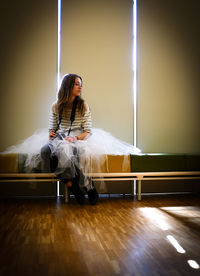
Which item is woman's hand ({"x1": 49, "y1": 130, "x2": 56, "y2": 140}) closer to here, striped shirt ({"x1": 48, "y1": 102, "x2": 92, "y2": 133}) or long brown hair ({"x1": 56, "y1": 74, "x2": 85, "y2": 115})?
striped shirt ({"x1": 48, "y1": 102, "x2": 92, "y2": 133})

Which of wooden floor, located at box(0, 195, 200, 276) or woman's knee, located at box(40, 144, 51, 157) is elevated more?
woman's knee, located at box(40, 144, 51, 157)

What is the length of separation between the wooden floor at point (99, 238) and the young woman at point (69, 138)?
0.23 metres

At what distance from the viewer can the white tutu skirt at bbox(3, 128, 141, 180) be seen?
2844 millimetres

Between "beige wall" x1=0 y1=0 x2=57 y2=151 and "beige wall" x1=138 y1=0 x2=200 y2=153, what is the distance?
3.90 ft

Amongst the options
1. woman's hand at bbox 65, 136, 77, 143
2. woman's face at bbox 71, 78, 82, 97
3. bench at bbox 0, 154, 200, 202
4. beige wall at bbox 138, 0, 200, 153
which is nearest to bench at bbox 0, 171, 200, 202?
bench at bbox 0, 154, 200, 202

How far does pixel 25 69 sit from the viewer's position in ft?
11.9

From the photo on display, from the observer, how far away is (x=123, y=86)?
3805mm

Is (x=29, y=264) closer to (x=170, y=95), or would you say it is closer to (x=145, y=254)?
(x=145, y=254)

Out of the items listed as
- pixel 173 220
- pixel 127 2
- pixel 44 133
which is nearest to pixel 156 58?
pixel 127 2

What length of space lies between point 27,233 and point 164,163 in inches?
74.0

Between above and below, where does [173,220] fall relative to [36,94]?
below

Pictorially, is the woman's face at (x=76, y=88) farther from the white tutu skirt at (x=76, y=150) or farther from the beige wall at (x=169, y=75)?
the beige wall at (x=169, y=75)

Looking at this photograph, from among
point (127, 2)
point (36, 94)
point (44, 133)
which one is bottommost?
point (44, 133)

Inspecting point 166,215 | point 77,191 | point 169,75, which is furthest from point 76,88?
point 166,215
